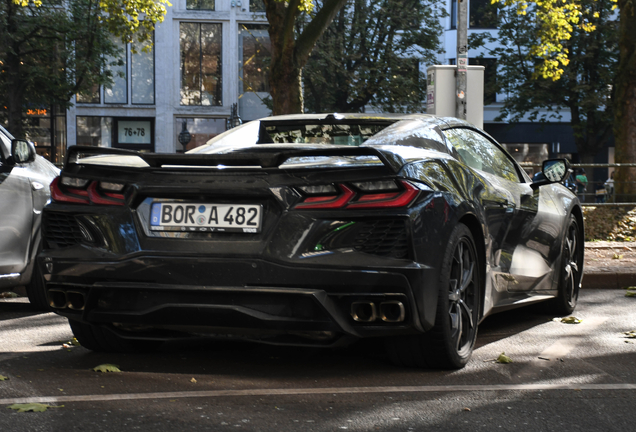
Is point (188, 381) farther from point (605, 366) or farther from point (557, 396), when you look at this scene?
point (605, 366)

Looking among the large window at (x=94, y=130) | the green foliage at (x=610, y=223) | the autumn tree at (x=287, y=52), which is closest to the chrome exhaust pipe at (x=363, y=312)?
the autumn tree at (x=287, y=52)

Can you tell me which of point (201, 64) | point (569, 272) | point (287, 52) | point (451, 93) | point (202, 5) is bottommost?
point (569, 272)

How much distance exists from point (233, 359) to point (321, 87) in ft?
103

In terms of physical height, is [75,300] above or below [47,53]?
below

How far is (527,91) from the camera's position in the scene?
128 feet

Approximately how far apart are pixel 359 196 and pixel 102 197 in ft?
4.13

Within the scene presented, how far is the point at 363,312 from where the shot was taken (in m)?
4.16

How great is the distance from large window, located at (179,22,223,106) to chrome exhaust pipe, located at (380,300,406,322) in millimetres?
37680

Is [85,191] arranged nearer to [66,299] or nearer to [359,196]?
[66,299]

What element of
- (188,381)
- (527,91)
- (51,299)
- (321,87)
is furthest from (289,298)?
(527,91)

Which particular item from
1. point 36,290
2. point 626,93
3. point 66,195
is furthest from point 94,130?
point 66,195

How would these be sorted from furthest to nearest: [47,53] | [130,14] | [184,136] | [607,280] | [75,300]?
1. [184,136]
2. [47,53]
3. [130,14]
4. [607,280]
5. [75,300]

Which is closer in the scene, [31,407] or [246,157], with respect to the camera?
[31,407]

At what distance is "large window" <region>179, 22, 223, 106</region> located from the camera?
41.0 m
